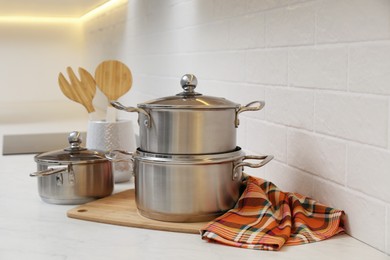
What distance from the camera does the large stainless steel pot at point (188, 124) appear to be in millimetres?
976

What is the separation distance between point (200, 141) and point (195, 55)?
2.34 feet

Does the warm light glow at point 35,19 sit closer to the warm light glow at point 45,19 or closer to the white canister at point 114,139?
the warm light glow at point 45,19

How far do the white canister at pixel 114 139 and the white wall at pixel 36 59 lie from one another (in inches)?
77.7

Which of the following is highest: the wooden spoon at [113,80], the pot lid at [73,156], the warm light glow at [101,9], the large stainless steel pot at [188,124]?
the warm light glow at [101,9]

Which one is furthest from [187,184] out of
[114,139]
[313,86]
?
[114,139]

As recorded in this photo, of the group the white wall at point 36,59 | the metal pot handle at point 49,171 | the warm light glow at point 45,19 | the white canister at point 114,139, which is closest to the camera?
the metal pot handle at point 49,171

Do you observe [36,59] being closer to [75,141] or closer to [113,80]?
[113,80]

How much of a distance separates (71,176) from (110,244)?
0.28 metres

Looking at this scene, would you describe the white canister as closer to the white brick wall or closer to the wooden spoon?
the wooden spoon

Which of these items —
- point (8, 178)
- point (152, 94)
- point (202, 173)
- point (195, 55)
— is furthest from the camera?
point (152, 94)

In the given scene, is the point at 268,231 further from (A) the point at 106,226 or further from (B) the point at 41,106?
(B) the point at 41,106

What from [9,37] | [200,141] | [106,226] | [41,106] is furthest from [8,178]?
[9,37]

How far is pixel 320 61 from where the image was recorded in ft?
3.27

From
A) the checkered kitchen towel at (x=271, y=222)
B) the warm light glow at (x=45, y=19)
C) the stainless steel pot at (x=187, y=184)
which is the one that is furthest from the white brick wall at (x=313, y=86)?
the warm light glow at (x=45, y=19)
